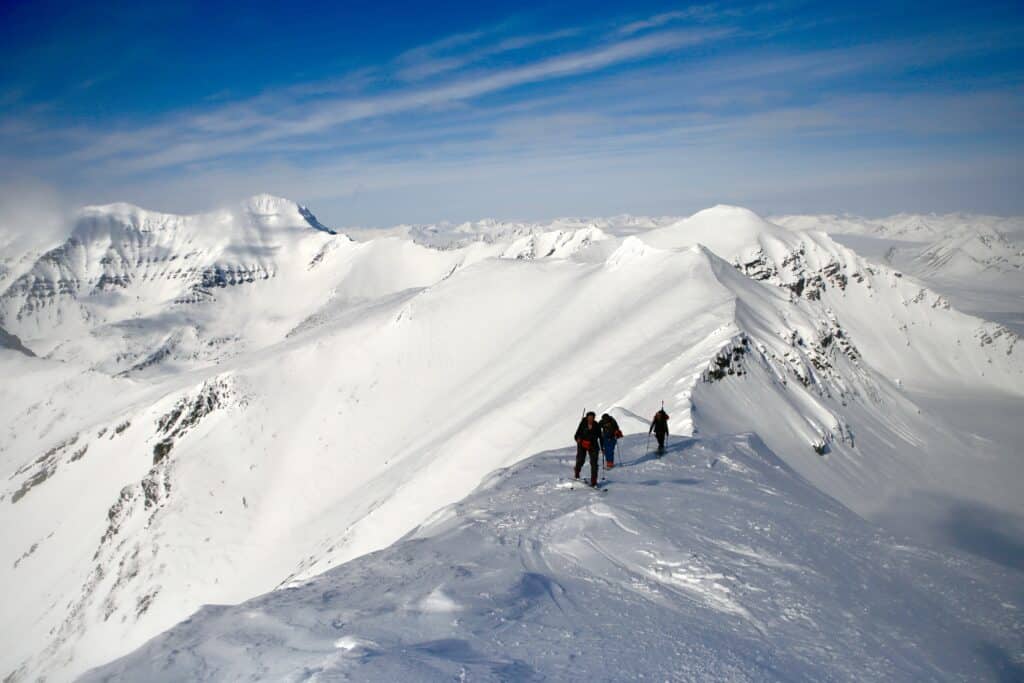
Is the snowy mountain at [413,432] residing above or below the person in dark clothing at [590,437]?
below

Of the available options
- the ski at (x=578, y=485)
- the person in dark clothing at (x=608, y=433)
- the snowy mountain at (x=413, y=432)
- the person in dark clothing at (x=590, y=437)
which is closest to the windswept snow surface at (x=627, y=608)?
the ski at (x=578, y=485)

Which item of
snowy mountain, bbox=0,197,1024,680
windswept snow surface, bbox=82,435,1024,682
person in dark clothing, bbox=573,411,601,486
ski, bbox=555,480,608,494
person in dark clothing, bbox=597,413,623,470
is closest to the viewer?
windswept snow surface, bbox=82,435,1024,682

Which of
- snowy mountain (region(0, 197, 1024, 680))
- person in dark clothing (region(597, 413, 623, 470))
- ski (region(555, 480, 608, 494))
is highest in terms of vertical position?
person in dark clothing (region(597, 413, 623, 470))

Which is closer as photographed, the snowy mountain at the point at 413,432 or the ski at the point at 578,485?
the ski at the point at 578,485

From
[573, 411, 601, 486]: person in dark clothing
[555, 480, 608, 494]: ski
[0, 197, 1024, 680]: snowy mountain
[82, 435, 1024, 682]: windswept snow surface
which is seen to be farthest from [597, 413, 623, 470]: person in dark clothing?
[0, 197, 1024, 680]: snowy mountain

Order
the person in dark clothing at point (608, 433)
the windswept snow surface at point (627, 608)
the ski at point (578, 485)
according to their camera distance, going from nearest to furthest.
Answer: the windswept snow surface at point (627, 608) → the ski at point (578, 485) → the person in dark clothing at point (608, 433)

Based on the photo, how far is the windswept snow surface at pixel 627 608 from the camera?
7.72m

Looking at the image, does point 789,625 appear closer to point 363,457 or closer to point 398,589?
point 398,589

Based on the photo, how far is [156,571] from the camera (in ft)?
227

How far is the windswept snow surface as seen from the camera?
7.72 meters

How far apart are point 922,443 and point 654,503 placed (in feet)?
287

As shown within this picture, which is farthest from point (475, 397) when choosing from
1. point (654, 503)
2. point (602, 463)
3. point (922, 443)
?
point (922, 443)

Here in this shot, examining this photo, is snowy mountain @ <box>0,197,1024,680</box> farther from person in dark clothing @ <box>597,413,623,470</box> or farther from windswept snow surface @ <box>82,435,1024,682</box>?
windswept snow surface @ <box>82,435,1024,682</box>

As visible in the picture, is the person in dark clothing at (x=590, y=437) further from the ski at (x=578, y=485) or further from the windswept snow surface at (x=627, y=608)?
the windswept snow surface at (x=627, y=608)
